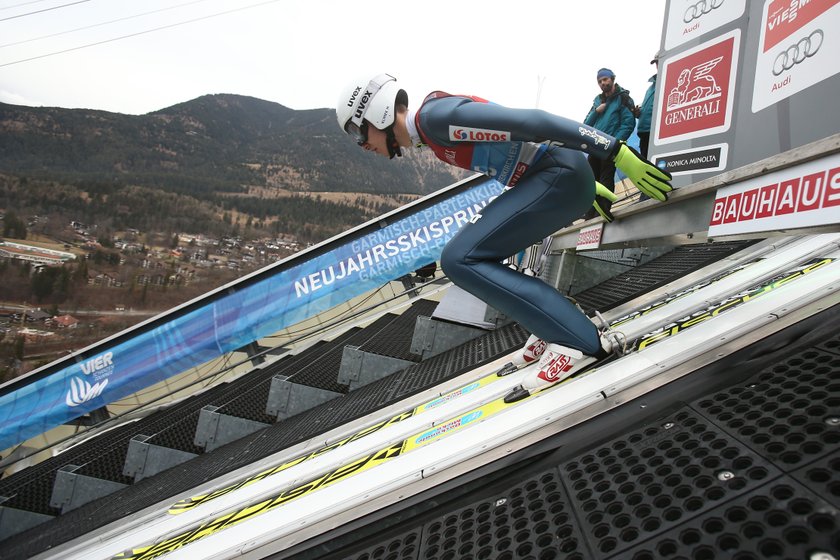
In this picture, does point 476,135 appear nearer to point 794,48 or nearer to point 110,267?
point 794,48

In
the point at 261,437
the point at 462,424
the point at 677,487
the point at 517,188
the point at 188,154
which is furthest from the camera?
the point at 188,154

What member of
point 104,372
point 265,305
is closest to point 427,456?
point 265,305

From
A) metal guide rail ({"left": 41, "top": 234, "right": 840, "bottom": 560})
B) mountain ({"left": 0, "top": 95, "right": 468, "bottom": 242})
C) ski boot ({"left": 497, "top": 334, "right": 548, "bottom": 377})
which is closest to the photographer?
metal guide rail ({"left": 41, "top": 234, "right": 840, "bottom": 560})

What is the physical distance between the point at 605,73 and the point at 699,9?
2389mm

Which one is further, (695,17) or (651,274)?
(651,274)

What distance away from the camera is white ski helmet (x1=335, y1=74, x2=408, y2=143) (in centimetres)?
184

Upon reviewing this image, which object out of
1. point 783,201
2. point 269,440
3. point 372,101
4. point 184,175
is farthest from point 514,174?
point 184,175

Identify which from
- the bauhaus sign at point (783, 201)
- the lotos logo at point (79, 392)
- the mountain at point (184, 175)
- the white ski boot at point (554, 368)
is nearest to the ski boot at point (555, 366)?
the white ski boot at point (554, 368)

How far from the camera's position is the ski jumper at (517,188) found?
1688 mm

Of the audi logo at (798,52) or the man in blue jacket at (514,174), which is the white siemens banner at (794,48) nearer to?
the audi logo at (798,52)

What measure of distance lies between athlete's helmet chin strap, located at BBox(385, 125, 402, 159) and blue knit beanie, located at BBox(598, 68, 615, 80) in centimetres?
310

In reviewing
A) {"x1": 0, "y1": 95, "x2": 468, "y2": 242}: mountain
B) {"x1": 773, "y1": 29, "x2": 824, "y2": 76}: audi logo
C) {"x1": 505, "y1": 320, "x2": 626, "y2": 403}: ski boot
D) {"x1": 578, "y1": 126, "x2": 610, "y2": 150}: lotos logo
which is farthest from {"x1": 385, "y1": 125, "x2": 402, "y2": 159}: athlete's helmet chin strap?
{"x1": 0, "y1": 95, "x2": 468, "y2": 242}: mountain

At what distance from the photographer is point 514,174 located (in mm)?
1866

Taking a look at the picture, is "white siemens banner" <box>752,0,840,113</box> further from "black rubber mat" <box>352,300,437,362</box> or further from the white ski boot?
"black rubber mat" <box>352,300,437,362</box>
